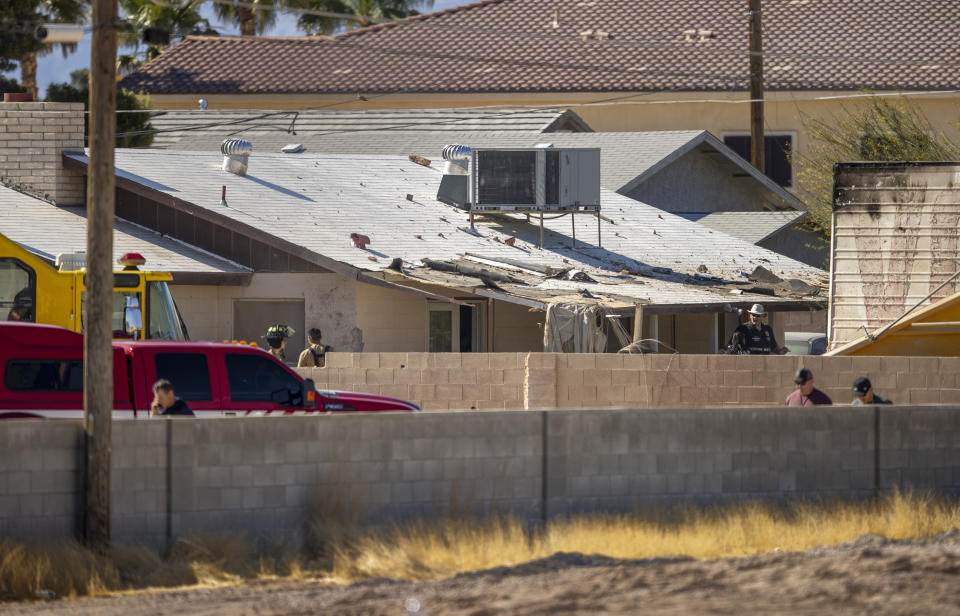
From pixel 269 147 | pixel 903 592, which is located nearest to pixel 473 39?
pixel 269 147

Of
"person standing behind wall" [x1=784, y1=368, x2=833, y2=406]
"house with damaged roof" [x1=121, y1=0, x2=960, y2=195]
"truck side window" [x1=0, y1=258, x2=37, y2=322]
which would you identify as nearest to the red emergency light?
"truck side window" [x1=0, y1=258, x2=37, y2=322]

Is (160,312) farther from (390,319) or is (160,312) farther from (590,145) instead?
(590,145)

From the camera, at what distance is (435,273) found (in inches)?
977

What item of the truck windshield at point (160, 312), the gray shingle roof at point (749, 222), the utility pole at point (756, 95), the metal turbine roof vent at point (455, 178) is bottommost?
the truck windshield at point (160, 312)

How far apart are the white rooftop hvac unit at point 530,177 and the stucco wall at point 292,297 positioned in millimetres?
5202

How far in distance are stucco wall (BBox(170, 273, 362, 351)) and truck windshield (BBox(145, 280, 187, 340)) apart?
510 cm

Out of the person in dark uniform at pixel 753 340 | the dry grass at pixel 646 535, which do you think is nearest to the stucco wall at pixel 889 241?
the person in dark uniform at pixel 753 340

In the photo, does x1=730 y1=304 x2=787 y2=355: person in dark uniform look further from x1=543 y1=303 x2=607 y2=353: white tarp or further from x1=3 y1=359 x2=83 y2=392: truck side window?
x1=3 y1=359 x2=83 y2=392: truck side window

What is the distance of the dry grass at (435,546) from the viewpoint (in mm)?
12094

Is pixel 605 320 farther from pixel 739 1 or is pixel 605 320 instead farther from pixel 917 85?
pixel 739 1

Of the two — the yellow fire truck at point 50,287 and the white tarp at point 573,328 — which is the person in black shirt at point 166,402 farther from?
the white tarp at point 573,328

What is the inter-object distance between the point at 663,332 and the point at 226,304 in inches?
360

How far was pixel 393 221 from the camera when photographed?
2844cm

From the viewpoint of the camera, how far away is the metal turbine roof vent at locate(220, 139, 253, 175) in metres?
29.1
